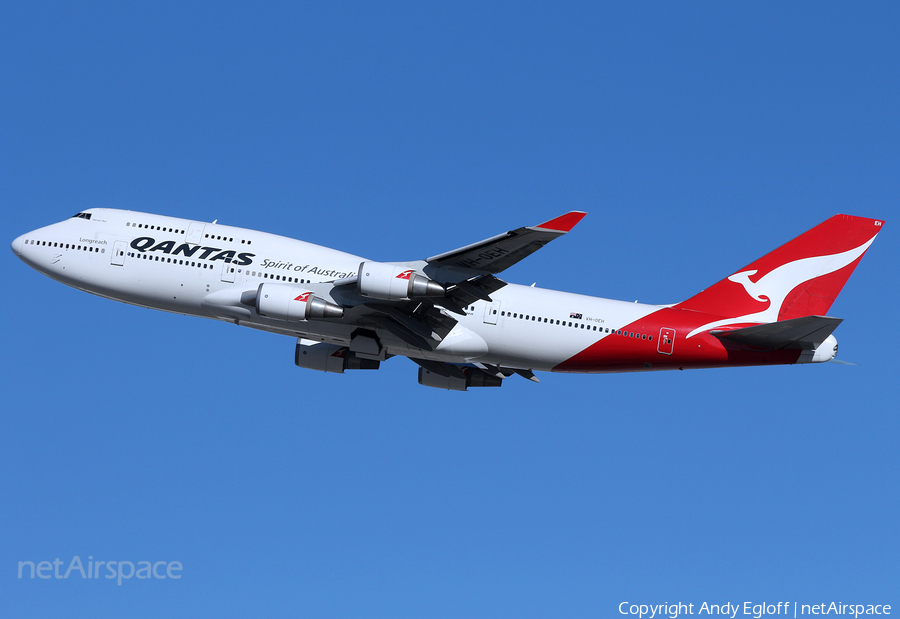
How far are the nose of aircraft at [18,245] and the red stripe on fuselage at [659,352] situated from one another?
2045 centimetres

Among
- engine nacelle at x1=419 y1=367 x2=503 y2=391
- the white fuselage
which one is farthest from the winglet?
engine nacelle at x1=419 y1=367 x2=503 y2=391

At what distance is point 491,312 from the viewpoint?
3128 centimetres

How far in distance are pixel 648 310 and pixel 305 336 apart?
12190 mm

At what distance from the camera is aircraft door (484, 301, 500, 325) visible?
31.2m

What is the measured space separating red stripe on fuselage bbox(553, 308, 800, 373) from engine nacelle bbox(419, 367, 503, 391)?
170 inches

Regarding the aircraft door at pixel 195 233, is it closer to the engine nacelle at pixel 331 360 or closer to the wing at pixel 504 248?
the engine nacelle at pixel 331 360

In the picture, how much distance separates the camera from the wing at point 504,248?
994 inches

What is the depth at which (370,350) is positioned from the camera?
1236 inches

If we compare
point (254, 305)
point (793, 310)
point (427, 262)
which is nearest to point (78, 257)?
point (254, 305)

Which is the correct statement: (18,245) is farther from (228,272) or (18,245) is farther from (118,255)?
(228,272)

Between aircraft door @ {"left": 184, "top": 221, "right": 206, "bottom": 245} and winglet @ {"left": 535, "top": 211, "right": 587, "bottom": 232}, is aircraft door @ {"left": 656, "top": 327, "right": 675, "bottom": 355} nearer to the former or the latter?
winglet @ {"left": 535, "top": 211, "right": 587, "bottom": 232}

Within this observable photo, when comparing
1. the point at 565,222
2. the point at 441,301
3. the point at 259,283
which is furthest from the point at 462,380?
the point at 565,222

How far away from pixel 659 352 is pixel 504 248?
7871 mm

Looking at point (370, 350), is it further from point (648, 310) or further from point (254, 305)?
point (648, 310)
